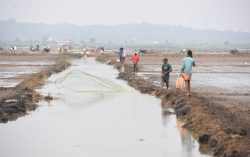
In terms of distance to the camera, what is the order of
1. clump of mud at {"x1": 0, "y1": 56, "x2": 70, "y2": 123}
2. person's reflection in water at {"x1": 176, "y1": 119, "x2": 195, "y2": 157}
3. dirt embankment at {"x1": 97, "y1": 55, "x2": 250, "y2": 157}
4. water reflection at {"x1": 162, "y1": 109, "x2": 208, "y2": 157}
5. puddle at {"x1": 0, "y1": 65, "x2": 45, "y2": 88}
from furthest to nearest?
puddle at {"x1": 0, "y1": 65, "x2": 45, "y2": 88} < clump of mud at {"x1": 0, "y1": 56, "x2": 70, "y2": 123} < person's reflection in water at {"x1": 176, "y1": 119, "x2": 195, "y2": 157} < water reflection at {"x1": 162, "y1": 109, "x2": 208, "y2": 157} < dirt embankment at {"x1": 97, "y1": 55, "x2": 250, "y2": 157}

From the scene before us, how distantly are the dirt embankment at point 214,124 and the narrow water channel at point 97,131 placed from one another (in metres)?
0.34

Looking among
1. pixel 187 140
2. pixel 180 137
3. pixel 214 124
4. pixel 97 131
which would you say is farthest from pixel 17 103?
pixel 214 124

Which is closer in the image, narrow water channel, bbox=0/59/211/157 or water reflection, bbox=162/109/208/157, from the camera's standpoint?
narrow water channel, bbox=0/59/211/157

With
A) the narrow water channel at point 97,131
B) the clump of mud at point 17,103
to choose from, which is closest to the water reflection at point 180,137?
the narrow water channel at point 97,131

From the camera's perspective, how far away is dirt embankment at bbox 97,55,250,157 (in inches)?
459

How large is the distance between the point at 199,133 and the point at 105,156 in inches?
126

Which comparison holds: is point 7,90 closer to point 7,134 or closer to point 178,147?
point 7,134

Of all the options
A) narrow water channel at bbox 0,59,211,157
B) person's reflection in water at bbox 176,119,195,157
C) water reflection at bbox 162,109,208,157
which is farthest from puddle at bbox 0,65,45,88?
person's reflection in water at bbox 176,119,195,157

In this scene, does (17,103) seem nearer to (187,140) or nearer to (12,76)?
(187,140)

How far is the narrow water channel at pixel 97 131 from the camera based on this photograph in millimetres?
12828

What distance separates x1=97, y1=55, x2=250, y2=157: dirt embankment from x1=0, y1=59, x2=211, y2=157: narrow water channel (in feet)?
1.12

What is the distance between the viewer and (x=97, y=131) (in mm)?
15438

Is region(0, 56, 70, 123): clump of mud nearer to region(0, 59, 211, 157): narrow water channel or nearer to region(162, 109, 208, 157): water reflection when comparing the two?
region(0, 59, 211, 157): narrow water channel

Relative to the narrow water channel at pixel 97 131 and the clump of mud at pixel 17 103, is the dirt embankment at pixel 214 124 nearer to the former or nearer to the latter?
the narrow water channel at pixel 97 131
